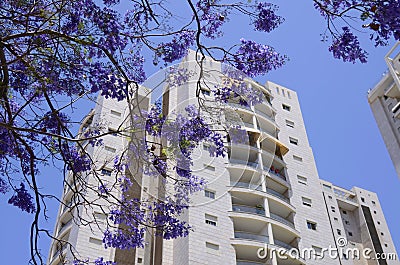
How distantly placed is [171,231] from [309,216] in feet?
72.4

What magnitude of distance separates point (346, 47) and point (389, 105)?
119ft

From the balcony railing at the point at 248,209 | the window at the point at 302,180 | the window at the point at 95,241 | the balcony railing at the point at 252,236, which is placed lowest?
the window at the point at 95,241

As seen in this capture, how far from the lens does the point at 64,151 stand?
5.49m

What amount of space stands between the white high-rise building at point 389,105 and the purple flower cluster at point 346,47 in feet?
106

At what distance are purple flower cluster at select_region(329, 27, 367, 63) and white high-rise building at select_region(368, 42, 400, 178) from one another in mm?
32328

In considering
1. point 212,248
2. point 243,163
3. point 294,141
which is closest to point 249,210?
point 243,163

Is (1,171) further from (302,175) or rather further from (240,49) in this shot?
(302,175)

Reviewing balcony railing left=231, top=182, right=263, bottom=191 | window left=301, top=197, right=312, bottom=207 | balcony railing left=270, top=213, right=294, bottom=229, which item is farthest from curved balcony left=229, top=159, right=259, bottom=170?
window left=301, top=197, right=312, bottom=207

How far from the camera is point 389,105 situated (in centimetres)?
3850

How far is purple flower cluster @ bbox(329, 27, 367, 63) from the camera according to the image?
16.4ft

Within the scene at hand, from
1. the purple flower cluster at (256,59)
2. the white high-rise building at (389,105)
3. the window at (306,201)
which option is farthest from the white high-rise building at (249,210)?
the purple flower cluster at (256,59)

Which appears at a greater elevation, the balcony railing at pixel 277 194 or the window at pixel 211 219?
the balcony railing at pixel 277 194

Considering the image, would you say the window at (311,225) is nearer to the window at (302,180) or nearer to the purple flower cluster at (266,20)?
the window at (302,180)

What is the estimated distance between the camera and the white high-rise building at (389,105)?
35.6m
